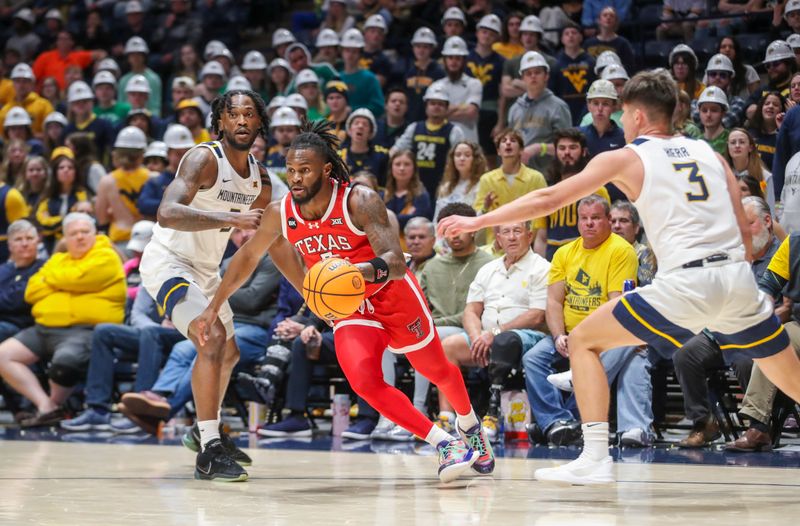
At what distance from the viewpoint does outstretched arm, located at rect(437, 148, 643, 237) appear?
465 centimetres

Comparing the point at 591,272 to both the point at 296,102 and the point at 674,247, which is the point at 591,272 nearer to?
the point at 674,247

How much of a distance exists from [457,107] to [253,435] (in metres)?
4.21

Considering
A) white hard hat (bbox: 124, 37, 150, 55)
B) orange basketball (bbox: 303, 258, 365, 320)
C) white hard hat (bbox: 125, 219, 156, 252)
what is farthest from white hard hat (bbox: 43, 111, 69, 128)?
orange basketball (bbox: 303, 258, 365, 320)

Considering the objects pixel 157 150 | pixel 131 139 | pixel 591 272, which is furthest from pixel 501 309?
pixel 131 139

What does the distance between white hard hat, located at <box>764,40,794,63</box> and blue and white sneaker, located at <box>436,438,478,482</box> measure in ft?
18.9

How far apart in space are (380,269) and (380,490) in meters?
1.04

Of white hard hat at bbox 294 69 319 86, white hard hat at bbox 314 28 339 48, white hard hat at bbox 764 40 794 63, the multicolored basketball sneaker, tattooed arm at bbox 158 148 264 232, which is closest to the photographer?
tattooed arm at bbox 158 148 264 232

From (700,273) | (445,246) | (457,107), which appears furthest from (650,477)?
(457,107)

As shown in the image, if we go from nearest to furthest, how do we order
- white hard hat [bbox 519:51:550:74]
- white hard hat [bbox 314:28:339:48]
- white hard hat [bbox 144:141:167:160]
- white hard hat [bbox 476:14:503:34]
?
white hard hat [bbox 519:51:550:74], white hard hat [bbox 144:141:167:160], white hard hat [bbox 476:14:503:34], white hard hat [bbox 314:28:339:48]

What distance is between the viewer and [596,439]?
484 cm

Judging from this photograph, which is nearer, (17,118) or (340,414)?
(340,414)

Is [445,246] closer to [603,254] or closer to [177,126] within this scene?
[603,254]

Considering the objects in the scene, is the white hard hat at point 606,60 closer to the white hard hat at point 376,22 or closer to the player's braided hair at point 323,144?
the white hard hat at point 376,22

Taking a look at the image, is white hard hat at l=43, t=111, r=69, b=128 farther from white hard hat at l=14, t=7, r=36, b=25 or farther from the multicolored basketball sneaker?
the multicolored basketball sneaker
